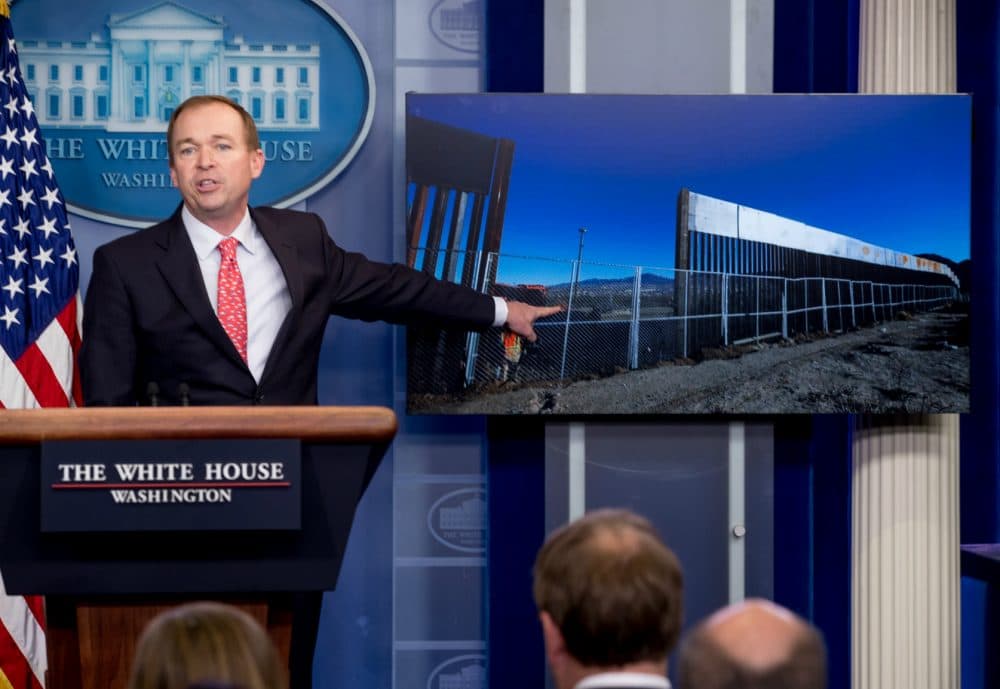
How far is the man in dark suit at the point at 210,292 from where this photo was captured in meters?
3.19

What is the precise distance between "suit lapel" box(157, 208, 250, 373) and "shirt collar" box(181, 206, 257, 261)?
0.04 meters

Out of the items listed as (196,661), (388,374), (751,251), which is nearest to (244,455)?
(196,661)

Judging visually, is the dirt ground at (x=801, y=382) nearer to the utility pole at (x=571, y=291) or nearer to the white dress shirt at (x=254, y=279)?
the utility pole at (x=571, y=291)

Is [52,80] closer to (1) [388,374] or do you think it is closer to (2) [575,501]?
(1) [388,374]

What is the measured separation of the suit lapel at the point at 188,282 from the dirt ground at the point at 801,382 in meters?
0.97

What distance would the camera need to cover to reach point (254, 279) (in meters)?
3.34

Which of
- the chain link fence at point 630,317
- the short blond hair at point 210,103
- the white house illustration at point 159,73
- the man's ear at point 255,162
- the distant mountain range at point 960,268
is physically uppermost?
the white house illustration at point 159,73

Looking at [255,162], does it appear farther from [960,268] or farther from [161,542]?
[960,268]

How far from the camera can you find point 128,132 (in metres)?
4.03

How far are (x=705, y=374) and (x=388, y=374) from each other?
958mm

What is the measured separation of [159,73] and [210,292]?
40.6 inches

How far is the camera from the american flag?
3646mm

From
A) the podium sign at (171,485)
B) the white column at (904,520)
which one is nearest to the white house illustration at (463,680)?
the white column at (904,520)

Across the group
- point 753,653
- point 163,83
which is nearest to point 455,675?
point 163,83
